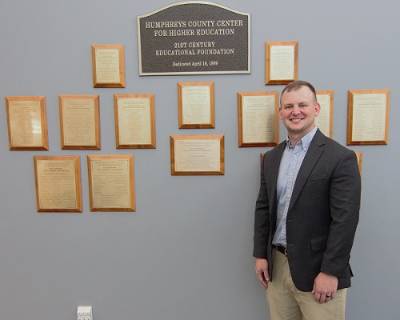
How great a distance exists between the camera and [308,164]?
3.84ft

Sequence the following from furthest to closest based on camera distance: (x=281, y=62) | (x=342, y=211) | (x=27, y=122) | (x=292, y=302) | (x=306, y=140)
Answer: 1. (x=27, y=122)
2. (x=281, y=62)
3. (x=292, y=302)
4. (x=306, y=140)
5. (x=342, y=211)

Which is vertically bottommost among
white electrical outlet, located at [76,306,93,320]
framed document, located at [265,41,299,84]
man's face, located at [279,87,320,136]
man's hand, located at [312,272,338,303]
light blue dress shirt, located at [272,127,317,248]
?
white electrical outlet, located at [76,306,93,320]

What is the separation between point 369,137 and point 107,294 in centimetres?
154

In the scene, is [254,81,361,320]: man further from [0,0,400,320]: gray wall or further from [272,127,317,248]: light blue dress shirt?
[0,0,400,320]: gray wall

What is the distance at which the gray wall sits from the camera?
1.44 meters

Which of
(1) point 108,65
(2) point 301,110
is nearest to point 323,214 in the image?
(2) point 301,110

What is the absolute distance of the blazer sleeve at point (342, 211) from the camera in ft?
3.67

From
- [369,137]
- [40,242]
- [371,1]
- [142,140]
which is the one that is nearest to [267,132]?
[369,137]

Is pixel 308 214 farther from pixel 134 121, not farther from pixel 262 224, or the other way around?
pixel 134 121

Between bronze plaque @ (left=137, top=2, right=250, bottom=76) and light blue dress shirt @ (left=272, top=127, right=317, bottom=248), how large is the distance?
457 mm

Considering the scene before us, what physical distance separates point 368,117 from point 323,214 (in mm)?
599

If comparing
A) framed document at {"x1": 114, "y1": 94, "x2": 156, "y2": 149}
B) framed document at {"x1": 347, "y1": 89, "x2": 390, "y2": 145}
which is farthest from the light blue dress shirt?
framed document at {"x1": 114, "y1": 94, "x2": 156, "y2": 149}

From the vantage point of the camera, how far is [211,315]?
5.29 feet

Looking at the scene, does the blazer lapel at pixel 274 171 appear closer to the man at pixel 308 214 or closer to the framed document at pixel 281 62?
the man at pixel 308 214
